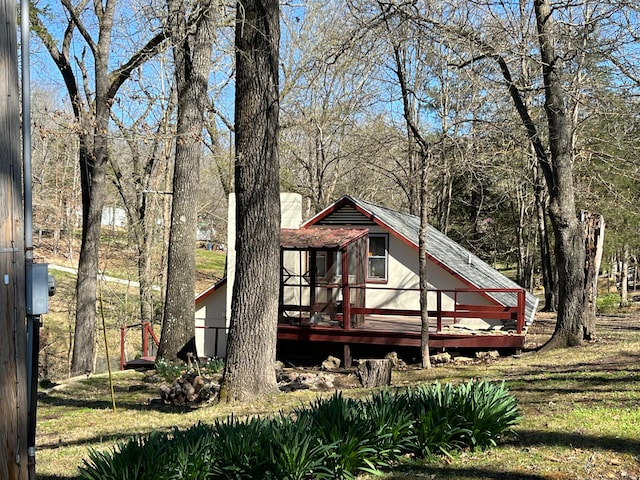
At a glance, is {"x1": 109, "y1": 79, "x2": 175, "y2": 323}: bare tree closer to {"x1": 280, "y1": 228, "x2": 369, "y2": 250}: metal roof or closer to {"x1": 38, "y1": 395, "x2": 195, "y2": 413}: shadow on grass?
{"x1": 280, "y1": 228, "x2": 369, "y2": 250}: metal roof

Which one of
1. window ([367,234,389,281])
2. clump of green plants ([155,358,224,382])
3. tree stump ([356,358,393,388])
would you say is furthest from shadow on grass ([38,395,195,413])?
window ([367,234,389,281])

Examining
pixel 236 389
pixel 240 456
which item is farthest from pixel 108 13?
pixel 240 456

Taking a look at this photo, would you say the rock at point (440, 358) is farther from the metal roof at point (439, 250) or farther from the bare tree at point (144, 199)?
the bare tree at point (144, 199)

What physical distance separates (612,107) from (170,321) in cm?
1116

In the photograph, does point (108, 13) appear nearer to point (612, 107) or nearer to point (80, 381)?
point (80, 381)

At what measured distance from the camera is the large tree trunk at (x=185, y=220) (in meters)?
14.4

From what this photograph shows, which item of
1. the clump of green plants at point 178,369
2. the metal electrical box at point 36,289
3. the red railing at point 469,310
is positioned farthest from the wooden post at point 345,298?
the metal electrical box at point 36,289

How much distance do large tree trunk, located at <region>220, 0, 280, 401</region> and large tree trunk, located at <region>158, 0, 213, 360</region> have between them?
198 inches

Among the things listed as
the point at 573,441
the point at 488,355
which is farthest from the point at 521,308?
the point at 573,441

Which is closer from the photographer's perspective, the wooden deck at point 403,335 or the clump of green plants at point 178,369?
the clump of green plants at point 178,369

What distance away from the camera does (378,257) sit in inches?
756

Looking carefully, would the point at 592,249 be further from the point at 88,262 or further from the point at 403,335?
→ the point at 88,262

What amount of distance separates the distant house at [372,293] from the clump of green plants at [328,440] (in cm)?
888

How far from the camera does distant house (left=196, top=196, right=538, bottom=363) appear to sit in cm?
1577
